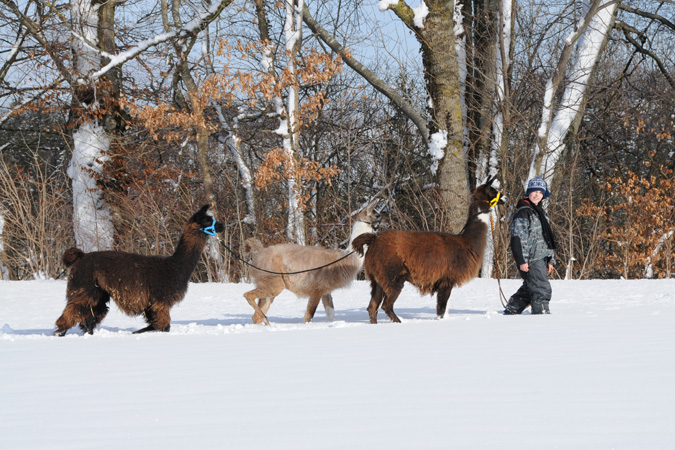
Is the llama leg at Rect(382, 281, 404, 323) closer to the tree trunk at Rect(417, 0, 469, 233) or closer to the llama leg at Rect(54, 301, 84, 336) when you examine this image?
the llama leg at Rect(54, 301, 84, 336)

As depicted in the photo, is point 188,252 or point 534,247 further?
point 534,247

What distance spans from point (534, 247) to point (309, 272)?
8.50ft

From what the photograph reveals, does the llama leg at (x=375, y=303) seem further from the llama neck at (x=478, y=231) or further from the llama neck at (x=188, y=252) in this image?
the llama neck at (x=188, y=252)

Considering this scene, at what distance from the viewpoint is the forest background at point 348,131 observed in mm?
14578

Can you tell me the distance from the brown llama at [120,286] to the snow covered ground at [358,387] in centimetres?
44

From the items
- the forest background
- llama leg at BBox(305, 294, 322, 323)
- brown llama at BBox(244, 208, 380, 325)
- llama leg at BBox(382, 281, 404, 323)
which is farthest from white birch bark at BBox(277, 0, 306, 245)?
llama leg at BBox(382, 281, 404, 323)

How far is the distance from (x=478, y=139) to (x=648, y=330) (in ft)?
30.4

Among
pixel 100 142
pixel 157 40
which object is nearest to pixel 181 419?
pixel 157 40

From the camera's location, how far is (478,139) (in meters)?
14.6

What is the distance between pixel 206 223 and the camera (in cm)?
812

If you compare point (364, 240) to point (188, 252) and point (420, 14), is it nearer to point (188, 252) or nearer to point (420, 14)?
point (188, 252)

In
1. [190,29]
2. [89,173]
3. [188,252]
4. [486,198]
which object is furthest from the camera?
[89,173]

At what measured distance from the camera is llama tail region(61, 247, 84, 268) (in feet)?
24.6

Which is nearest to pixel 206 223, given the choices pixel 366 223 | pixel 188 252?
pixel 188 252
